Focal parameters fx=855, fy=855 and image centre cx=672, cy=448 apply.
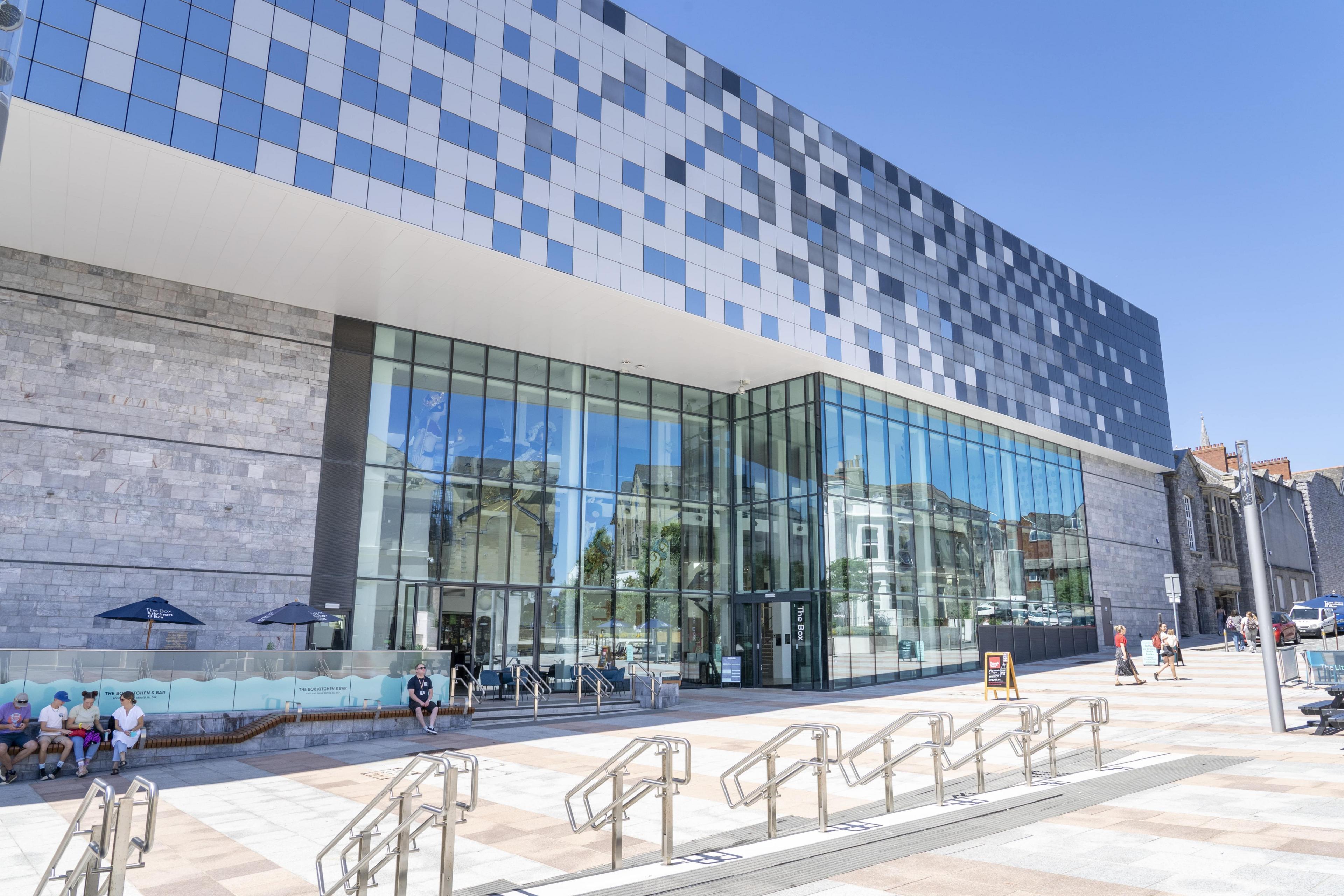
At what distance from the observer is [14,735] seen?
12773 mm

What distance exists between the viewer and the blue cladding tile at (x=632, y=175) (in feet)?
75.4

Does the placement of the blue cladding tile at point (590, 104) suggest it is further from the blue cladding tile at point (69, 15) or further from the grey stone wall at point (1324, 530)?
the grey stone wall at point (1324, 530)

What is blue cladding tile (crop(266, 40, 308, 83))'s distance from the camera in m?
17.3

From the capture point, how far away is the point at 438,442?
24.0 meters

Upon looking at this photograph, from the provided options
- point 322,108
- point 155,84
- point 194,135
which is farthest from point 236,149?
point 322,108

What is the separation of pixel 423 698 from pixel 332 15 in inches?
571

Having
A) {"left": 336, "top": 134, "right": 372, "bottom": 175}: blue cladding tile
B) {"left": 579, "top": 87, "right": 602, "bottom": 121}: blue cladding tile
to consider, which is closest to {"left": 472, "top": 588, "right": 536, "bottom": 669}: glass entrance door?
{"left": 336, "top": 134, "right": 372, "bottom": 175}: blue cladding tile

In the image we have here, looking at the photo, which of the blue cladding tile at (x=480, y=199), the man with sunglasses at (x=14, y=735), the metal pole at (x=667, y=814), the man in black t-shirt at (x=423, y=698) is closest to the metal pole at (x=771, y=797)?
the metal pole at (x=667, y=814)

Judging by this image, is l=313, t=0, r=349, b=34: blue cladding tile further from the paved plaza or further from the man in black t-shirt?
the paved plaza

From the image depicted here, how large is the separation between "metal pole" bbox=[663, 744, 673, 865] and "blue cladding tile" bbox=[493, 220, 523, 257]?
49.4 ft

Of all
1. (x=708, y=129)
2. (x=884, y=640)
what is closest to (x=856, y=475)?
(x=884, y=640)

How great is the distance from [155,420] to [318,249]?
5489 millimetres

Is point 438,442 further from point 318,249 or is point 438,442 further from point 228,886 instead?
point 228,886

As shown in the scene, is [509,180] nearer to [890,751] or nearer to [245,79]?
[245,79]
